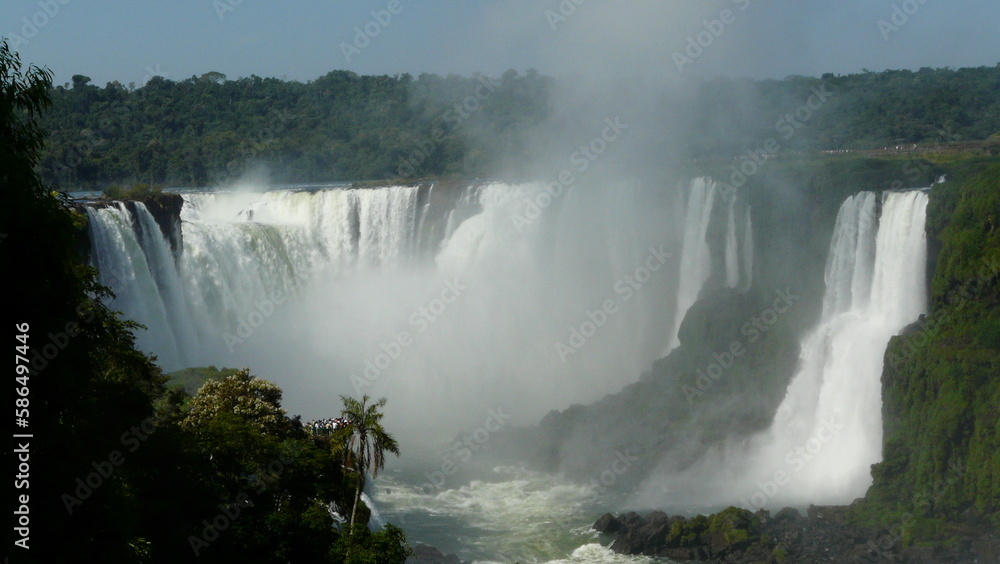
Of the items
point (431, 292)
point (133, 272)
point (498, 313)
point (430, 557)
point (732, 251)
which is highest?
point (732, 251)

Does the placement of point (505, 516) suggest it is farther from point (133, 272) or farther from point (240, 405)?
point (133, 272)

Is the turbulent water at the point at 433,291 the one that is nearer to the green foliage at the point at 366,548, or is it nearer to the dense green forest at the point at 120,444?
the dense green forest at the point at 120,444

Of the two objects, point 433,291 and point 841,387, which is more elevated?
point 433,291

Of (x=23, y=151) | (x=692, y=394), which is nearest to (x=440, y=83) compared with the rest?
(x=692, y=394)

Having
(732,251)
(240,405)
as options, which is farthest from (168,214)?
(732,251)

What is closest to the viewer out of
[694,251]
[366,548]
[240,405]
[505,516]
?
[366,548]
